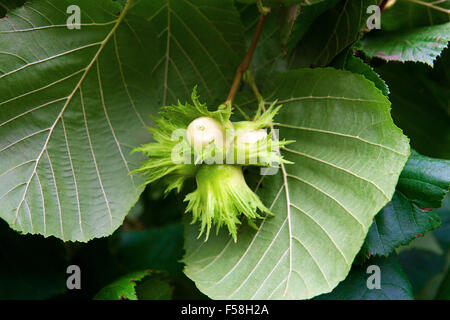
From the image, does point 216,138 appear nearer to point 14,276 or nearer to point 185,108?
point 185,108

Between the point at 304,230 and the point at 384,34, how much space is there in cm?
52

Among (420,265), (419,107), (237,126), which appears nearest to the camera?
(237,126)

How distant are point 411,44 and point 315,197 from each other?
1.33 ft

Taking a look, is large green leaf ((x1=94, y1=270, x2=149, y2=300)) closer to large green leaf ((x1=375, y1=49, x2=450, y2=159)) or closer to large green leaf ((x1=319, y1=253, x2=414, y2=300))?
large green leaf ((x1=319, y1=253, x2=414, y2=300))

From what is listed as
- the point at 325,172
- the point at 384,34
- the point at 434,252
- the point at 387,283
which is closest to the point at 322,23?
the point at 384,34

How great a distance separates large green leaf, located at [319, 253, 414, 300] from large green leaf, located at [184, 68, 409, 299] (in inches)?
7.3

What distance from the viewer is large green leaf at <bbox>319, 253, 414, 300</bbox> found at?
0.87 m

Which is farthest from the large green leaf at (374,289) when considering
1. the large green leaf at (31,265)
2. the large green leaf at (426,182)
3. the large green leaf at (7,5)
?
the large green leaf at (7,5)

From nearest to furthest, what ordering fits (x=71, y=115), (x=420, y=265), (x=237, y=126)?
(x=237, y=126) → (x=71, y=115) → (x=420, y=265)

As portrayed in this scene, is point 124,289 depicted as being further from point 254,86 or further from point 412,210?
point 412,210

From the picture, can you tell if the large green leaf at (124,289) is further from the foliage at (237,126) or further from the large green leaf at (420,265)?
the large green leaf at (420,265)

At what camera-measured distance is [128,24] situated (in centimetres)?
88

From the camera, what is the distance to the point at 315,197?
0.78m

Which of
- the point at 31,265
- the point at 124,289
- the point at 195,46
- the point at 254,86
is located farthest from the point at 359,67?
the point at 31,265
